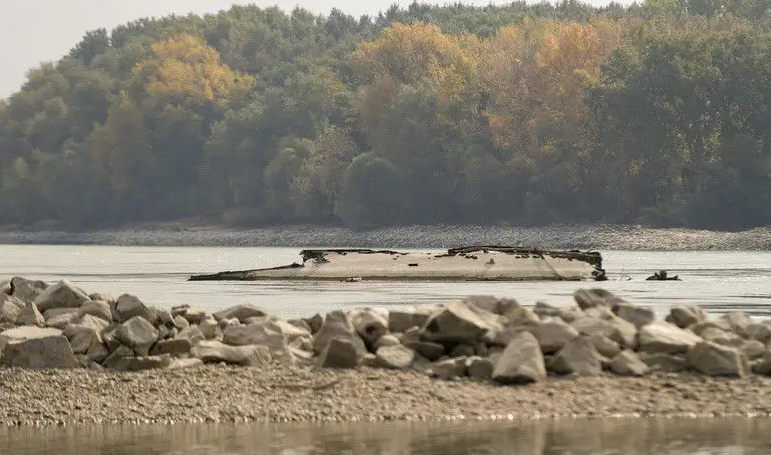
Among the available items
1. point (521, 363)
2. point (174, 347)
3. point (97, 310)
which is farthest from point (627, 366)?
point (97, 310)

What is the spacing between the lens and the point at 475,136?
14750cm

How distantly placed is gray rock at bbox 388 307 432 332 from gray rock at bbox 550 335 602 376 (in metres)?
2.46

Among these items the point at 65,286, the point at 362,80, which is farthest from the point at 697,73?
the point at 65,286

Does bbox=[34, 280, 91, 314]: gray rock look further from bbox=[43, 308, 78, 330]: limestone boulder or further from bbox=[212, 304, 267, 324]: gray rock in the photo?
bbox=[212, 304, 267, 324]: gray rock

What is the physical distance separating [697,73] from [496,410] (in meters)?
112

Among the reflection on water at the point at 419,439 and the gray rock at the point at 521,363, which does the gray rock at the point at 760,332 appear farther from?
the reflection on water at the point at 419,439

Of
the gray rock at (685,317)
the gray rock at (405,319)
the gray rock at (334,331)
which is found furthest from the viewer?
the gray rock at (685,317)

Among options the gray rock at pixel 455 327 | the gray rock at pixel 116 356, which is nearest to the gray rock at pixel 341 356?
the gray rock at pixel 455 327

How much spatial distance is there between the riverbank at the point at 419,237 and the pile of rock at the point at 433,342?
98.4 meters

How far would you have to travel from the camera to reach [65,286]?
26.0 m

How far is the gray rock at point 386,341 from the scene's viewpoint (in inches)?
888

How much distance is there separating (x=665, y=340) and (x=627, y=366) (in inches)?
37.7

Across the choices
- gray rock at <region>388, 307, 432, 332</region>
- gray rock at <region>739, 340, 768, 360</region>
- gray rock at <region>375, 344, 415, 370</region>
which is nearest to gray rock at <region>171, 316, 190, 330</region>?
gray rock at <region>388, 307, 432, 332</region>

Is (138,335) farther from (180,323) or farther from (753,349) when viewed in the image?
(753,349)
